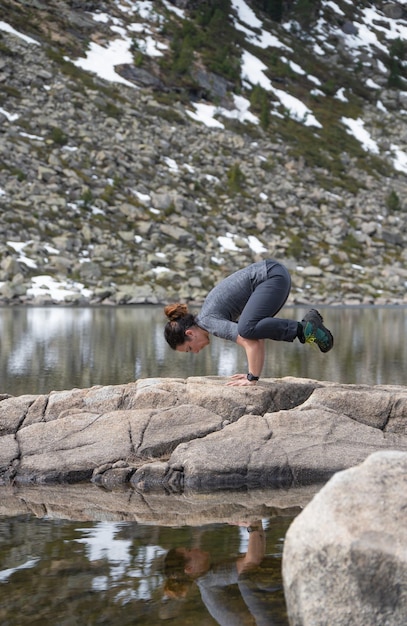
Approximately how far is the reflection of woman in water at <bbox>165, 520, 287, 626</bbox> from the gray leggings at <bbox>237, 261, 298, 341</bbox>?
A: 4.35m

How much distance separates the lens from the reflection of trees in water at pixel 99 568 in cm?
575

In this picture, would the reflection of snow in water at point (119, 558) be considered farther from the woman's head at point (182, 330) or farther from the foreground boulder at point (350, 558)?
the woman's head at point (182, 330)

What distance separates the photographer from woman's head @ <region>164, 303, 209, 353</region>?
1167 cm

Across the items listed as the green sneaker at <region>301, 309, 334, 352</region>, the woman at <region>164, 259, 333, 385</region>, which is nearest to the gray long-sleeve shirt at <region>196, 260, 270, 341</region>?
the woman at <region>164, 259, 333, 385</region>

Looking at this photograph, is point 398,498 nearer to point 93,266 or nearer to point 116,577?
point 116,577

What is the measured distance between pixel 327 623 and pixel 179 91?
361 ft

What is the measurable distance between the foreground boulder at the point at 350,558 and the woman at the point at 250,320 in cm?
595

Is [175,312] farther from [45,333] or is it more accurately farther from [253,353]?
[45,333]

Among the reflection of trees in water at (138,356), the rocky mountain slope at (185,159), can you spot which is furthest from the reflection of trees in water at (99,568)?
the rocky mountain slope at (185,159)

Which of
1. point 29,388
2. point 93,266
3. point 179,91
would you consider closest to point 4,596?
point 29,388

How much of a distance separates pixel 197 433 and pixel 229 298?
2182 millimetres

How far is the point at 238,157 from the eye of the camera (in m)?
97.8

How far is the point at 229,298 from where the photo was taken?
11.8 meters

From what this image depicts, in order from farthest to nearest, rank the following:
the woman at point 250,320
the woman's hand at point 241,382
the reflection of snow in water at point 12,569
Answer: the woman's hand at point 241,382, the woman at point 250,320, the reflection of snow in water at point 12,569
